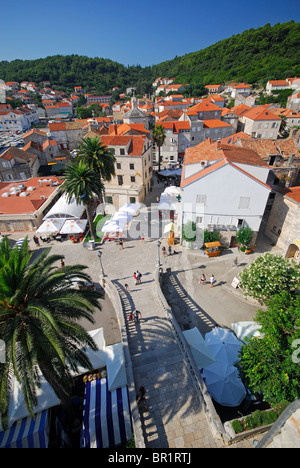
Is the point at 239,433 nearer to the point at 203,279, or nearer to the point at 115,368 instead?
the point at 115,368

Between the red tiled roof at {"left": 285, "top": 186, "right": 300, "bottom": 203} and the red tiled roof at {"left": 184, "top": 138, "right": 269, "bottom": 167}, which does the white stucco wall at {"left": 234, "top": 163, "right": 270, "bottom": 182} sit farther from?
the red tiled roof at {"left": 285, "top": 186, "right": 300, "bottom": 203}

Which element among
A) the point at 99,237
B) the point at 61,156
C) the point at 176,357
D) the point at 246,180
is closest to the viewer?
the point at 176,357

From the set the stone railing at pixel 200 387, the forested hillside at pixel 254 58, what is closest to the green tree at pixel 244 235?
the stone railing at pixel 200 387

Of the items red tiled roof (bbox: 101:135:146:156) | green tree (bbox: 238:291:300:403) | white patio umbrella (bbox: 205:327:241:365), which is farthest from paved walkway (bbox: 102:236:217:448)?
red tiled roof (bbox: 101:135:146:156)


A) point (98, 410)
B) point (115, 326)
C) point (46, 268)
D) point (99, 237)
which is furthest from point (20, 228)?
point (98, 410)
